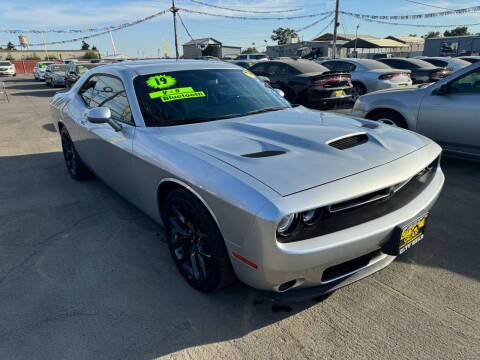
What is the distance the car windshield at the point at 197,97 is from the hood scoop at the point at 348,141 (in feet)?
3.40

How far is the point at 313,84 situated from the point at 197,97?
6428mm

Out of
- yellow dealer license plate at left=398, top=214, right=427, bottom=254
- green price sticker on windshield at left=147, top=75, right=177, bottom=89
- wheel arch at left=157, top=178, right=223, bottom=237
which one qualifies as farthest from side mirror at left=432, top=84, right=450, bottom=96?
wheel arch at left=157, top=178, right=223, bottom=237

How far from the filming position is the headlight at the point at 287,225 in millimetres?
1812

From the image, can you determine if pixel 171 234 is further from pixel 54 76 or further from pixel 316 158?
pixel 54 76

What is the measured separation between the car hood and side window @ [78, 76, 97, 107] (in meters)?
1.90

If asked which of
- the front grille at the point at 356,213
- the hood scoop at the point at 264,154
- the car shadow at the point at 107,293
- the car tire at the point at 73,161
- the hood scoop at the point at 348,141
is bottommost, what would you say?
the car shadow at the point at 107,293

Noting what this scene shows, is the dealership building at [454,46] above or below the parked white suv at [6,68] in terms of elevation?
above

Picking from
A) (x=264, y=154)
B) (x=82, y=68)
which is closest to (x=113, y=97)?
(x=264, y=154)

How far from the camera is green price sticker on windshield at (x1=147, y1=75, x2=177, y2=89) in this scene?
3125 millimetres

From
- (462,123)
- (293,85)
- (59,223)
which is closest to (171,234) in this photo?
(59,223)

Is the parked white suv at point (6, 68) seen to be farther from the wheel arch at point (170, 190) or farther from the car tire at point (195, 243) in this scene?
the car tire at point (195, 243)

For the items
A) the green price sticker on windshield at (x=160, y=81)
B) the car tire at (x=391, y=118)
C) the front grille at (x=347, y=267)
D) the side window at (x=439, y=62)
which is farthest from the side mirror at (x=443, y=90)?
the side window at (x=439, y=62)

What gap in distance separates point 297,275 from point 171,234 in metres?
1.15

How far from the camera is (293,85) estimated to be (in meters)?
9.43
